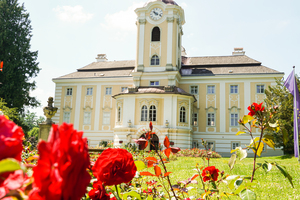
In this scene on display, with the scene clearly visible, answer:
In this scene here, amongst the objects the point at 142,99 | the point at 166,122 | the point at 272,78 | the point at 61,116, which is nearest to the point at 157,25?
the point at 142,99

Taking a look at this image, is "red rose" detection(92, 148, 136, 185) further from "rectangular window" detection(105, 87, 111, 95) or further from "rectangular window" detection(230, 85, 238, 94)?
"rectangular window" detection(105, 87, 111, 95)

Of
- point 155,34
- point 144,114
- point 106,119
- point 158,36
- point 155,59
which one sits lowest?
point 106,119

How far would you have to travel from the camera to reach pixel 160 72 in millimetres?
26719

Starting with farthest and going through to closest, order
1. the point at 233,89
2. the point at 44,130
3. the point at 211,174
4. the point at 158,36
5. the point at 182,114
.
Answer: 1. the point at 158,36
2. the point at 233,89
3. the point at 182,114
4. the point at 44,130
5. the point at 211,174

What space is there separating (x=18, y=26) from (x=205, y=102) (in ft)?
71.6

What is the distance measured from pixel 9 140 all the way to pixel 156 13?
28.9 metres

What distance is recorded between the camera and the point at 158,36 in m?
27.9

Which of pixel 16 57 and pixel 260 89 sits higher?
pixel 16 57

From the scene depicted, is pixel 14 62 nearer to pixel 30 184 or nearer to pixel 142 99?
pixel 142 99

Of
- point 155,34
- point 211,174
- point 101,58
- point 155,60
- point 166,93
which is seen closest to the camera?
point 211,174

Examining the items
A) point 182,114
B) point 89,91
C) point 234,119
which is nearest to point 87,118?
point 89,91

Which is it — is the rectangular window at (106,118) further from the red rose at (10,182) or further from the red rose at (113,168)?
the red rose at (10,182)

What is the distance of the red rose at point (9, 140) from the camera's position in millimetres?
657

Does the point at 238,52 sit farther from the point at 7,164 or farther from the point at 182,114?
the point at 7,164
